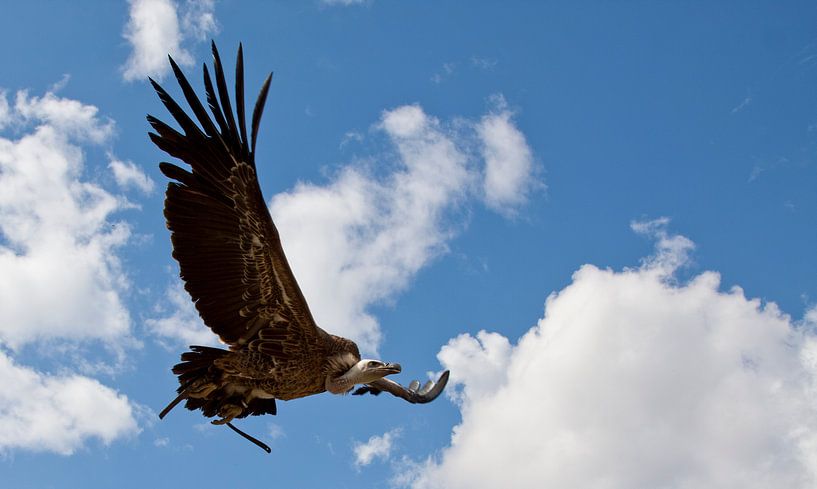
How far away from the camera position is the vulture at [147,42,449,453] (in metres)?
10.5

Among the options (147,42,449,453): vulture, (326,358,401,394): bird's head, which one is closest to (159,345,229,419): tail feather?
(147,42,449,453): vulture

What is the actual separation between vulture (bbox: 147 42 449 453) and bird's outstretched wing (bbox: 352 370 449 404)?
1275 millimetres

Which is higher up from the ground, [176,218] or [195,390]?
[176,218]

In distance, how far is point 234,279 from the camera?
1082 cm

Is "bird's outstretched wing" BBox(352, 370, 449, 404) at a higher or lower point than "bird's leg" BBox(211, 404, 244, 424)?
higher

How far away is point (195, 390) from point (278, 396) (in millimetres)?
Answer: 992

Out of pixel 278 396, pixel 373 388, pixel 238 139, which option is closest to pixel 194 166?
pixel 238 139

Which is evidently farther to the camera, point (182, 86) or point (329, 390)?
point (329, 390)

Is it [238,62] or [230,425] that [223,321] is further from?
[238,62]

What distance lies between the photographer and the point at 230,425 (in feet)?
38.4

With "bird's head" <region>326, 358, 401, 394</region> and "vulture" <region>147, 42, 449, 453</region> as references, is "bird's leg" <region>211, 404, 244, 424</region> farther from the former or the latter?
"bird's head" <region>326, 358, 401, 394</region>

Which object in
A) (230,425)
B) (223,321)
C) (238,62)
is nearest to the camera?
(238,62)

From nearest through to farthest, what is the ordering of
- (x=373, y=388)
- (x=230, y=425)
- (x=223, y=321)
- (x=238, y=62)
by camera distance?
(x=238, y=62) → (x=223, y=321) → (x=230, y=425) → (x=373, y=388)

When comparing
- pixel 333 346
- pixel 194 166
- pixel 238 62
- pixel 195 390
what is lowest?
pixel 195 390
